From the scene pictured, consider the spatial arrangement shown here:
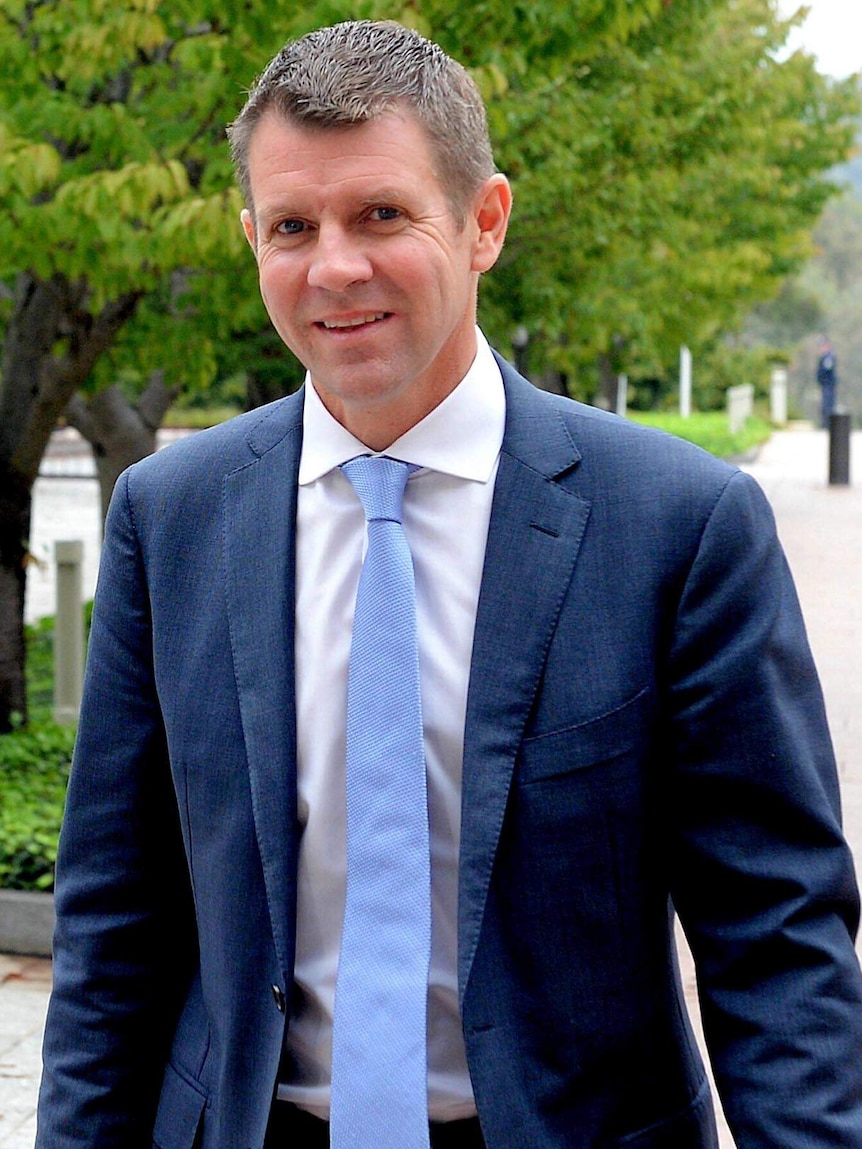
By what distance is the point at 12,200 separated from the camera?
635cm

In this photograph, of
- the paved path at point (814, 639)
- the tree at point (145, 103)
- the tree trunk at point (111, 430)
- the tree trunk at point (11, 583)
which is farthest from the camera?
the tree trunk at point (111, 430)

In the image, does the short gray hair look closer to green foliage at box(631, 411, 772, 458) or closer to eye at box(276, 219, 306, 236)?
eye at box(276, 219, 306, 236)

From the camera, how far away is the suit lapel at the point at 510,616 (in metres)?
1.70

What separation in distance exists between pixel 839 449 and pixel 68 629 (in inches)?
599

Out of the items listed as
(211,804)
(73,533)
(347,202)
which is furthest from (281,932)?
(73,533)

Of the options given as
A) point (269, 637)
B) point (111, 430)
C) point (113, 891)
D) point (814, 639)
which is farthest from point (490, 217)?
point (111, 430)

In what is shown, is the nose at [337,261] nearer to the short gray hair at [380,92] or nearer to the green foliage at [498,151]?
the short gray hair at [380,92]

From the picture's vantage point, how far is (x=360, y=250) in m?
1.76

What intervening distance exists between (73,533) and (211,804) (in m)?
20.1

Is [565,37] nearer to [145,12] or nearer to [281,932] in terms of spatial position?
[145,12]

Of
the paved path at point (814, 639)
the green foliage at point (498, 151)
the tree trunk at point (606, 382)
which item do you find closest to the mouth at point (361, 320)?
the green foliage at point (498, 151)

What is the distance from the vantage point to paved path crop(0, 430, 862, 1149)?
472 cm

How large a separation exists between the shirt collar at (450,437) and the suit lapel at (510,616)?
3 centimetres

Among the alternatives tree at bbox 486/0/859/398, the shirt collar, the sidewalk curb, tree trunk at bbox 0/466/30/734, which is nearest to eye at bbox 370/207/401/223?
the shirt collar
